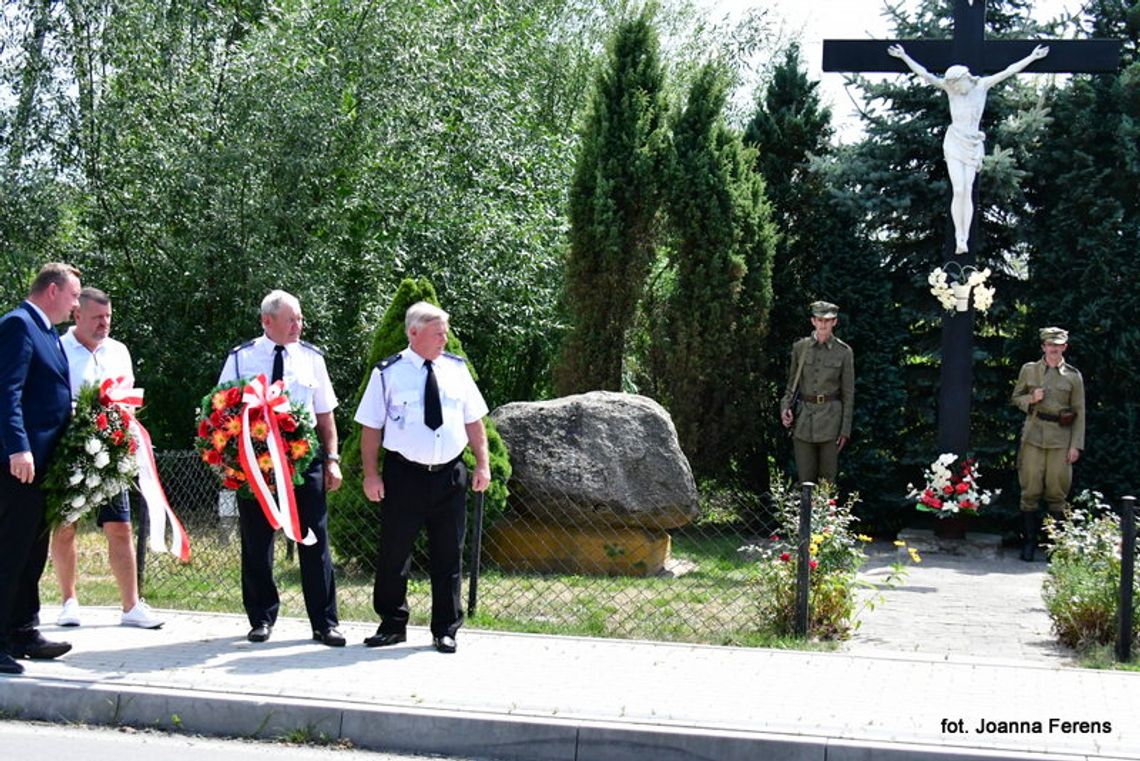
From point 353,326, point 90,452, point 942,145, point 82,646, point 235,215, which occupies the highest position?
point 942,145

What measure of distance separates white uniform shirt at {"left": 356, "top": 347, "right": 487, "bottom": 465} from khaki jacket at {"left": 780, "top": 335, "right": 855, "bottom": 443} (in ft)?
18.4

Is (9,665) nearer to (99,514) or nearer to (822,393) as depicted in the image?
(99,514)

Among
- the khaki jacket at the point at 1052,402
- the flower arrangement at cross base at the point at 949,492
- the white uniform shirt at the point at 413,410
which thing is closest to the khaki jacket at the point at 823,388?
the flower arrangement at cross base at the point at 949,492

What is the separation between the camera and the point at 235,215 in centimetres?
1330

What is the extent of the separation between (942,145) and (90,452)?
9.58m

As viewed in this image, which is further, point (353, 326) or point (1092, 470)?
point (353, 326)

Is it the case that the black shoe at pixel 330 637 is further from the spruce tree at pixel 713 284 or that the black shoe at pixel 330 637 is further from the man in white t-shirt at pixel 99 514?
the spruce tree at pixel 713 284

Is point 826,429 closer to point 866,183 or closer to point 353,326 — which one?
point 866,183

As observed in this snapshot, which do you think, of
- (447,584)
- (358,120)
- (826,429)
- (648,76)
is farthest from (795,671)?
(358,120)

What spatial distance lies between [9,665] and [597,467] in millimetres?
4820

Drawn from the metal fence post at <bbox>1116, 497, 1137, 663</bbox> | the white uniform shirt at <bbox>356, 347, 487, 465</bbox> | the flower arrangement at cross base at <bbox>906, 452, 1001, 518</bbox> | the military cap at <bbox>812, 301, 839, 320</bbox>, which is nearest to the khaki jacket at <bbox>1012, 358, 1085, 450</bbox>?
the flower arrangement at cross base at <bbox>906, 452, 1001, 518</bbox>

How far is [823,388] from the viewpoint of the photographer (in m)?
12.1

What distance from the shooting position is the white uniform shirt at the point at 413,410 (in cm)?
700

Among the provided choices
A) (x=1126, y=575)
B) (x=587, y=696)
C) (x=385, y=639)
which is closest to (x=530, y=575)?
(x=385, y=639)
